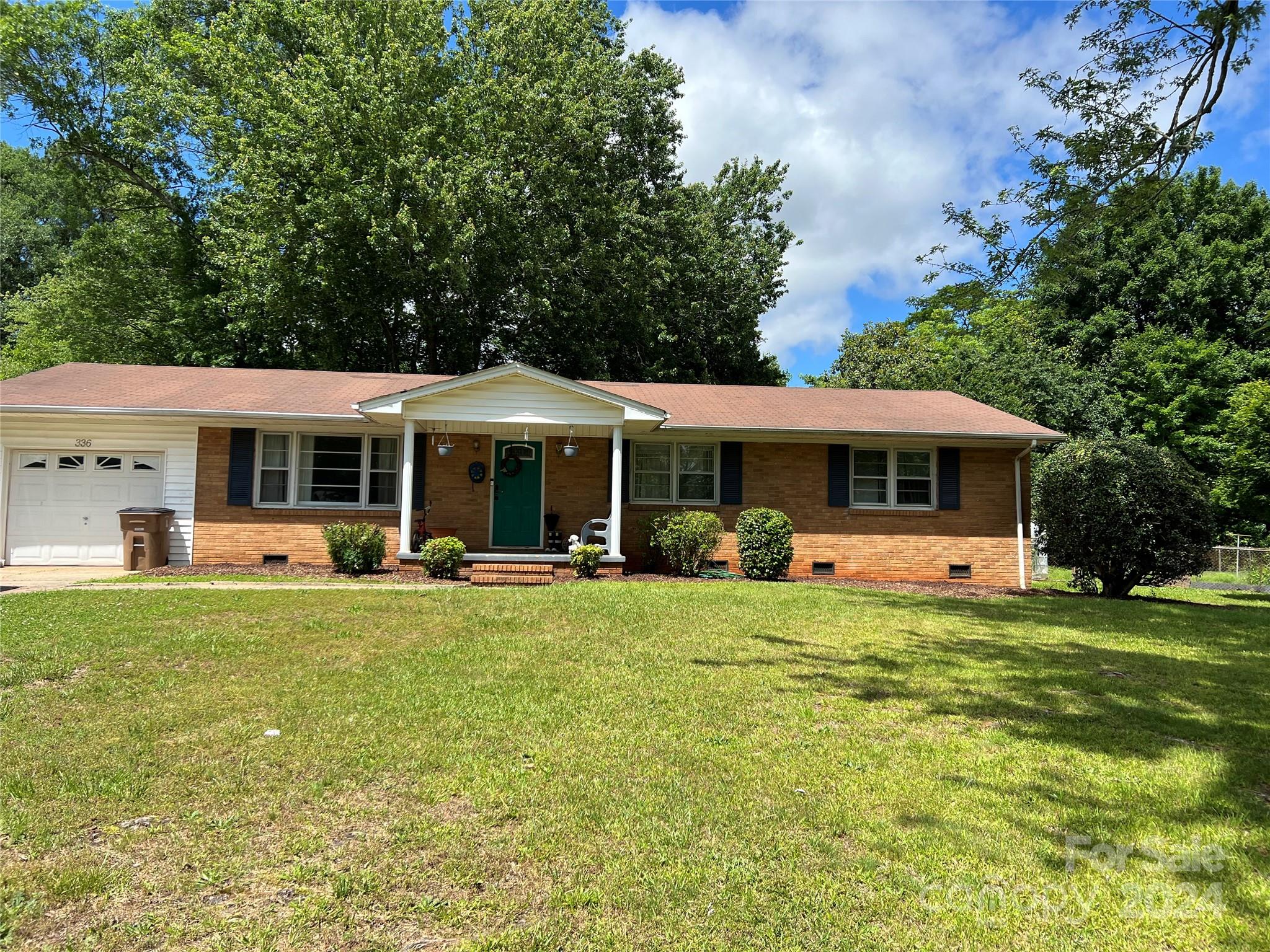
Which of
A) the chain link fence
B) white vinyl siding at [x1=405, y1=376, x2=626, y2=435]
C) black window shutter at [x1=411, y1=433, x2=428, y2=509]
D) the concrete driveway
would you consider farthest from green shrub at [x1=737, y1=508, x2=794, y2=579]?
the chain link fence

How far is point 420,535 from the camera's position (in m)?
13.9

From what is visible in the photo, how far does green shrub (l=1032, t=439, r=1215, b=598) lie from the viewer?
1187cm

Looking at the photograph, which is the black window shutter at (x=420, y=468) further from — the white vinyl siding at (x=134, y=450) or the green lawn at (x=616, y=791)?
the green lawn at (x=616, y=791)

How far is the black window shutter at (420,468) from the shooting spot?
14.5 meters

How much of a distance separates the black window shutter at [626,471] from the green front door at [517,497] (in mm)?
1571

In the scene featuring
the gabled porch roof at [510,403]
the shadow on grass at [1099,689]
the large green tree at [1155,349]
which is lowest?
the shadow on grass at [1099,689]

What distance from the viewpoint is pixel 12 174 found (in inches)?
1359

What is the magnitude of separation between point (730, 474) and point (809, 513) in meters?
1.79

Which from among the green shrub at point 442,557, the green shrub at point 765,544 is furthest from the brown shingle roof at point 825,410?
the green shrub at point 442,557

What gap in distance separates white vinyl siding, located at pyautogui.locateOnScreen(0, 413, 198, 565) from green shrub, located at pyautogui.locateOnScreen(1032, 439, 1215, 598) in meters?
15.8

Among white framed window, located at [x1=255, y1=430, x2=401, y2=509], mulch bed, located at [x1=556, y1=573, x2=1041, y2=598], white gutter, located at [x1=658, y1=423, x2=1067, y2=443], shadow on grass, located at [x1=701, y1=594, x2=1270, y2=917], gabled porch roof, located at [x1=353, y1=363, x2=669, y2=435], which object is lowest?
shadow on grass, located at [x1=701, y1=594, x2=1270, y2=917]

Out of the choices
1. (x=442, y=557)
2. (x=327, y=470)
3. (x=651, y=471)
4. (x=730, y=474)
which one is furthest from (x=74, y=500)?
(x=730, y=474)

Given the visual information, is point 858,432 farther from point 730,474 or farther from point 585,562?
point 585,562

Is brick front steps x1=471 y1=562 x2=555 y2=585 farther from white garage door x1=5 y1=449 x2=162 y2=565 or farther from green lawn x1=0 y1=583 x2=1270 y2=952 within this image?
white garage door x1=5 y1=449 x2=162 y2=565
